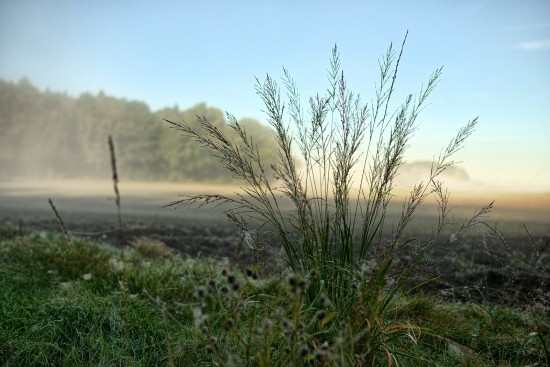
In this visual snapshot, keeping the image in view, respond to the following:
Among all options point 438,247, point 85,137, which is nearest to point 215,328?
point 438,247

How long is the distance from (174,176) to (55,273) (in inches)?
1109

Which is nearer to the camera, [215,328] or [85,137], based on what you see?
[215,328]

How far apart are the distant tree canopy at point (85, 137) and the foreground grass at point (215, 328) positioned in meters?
28.5

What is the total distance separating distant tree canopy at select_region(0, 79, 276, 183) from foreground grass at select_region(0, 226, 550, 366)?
93.5ft

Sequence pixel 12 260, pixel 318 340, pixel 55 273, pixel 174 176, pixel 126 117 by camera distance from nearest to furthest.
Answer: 1. pixel 318 340
2. pixel 55 273
3. pixel 12 260
4. pixel 174 176
5. pixel 126 117

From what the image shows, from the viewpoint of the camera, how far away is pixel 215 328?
162 inches

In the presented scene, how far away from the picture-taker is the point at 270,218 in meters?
3.54

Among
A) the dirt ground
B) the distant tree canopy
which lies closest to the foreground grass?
the dirt ground

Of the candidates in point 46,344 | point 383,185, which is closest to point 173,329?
point 46,344

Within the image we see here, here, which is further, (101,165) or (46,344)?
(101,165)

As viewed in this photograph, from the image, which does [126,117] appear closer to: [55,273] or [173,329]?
[55,273]

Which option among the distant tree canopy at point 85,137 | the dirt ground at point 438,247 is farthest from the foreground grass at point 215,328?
the distant tree canopy at point 85,137

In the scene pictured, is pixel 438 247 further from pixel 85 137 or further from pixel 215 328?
pixel 85 137

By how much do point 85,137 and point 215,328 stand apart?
37.7 m
